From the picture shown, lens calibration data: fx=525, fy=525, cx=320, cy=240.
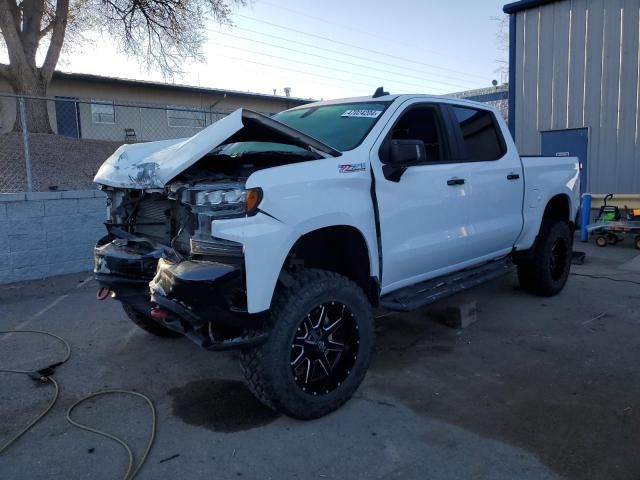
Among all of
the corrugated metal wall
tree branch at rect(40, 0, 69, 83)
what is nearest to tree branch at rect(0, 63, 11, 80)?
tree branch at rect(40, 0, 69, 83)

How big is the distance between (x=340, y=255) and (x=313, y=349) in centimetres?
76

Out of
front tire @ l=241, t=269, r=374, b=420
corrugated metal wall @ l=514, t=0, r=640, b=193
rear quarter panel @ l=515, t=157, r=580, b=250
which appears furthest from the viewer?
corrugated metal wall @ l=514, t=0, r=640, b=193

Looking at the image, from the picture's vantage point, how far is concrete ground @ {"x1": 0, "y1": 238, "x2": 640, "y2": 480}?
2.83 meters

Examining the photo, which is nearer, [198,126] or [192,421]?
[192,421]

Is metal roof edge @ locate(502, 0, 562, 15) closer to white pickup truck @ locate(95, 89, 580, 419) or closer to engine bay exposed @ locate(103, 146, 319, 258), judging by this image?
white pickup truck @ locate(95, 89, 580, 419)

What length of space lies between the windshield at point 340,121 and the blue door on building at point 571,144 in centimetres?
818

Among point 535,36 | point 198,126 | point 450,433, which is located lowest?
point 450,433

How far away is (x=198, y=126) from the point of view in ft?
44.9

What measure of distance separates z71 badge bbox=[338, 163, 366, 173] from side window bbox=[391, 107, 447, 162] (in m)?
1.03

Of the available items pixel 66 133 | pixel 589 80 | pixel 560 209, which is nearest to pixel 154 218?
pixel 560 209

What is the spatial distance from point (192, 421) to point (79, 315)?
9.32 feet

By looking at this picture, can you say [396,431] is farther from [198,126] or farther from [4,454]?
[198,126]

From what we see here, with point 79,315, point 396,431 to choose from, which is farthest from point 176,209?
point 79,315

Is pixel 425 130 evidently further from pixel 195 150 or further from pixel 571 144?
pixel 571 144
